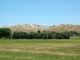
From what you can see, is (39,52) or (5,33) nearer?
(39,52)

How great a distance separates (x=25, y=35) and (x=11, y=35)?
11.1m

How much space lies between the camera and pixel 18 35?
17275 centimetres

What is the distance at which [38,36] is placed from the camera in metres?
172

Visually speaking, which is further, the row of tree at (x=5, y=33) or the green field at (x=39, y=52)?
the row of tree at (x=5, y=33)

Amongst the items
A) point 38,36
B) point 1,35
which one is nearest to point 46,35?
point 38,36

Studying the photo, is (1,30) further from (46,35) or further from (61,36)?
(61,36)

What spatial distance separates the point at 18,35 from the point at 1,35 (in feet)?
46.0

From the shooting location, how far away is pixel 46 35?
167625 millimetres

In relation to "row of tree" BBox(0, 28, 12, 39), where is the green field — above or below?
below

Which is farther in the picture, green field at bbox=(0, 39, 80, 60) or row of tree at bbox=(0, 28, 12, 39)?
row of tree at bbox=(0, 28, 12, 39)

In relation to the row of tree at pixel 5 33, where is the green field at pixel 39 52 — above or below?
below

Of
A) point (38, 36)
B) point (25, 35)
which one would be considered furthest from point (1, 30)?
point (38, 36)

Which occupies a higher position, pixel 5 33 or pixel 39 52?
pixel 5 33

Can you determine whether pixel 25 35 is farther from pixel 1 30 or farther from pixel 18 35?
pixel 1 30
